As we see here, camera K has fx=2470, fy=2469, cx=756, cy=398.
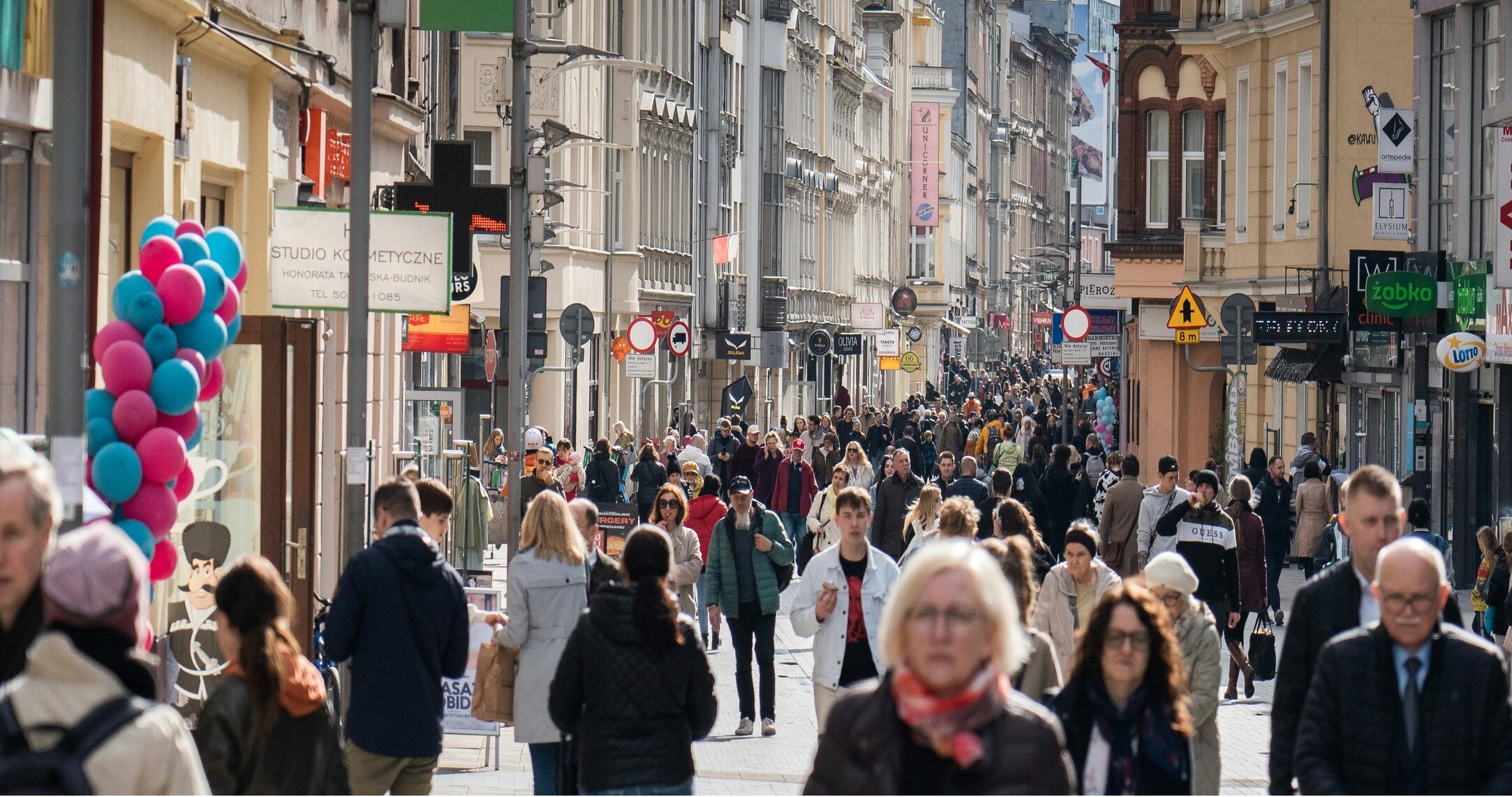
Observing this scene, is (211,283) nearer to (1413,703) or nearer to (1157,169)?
(1413,703)

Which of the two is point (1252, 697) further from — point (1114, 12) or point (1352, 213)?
point (1114, 12)

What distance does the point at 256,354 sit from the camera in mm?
13297

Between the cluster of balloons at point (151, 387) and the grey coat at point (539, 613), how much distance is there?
75.7 inches

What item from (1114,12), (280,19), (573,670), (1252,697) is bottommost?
(1252,697)

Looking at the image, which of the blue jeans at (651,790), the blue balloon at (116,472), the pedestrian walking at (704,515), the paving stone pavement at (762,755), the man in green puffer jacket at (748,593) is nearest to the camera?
the blue jeans at (651,790)

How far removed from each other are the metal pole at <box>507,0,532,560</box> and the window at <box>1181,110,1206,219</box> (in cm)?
2832

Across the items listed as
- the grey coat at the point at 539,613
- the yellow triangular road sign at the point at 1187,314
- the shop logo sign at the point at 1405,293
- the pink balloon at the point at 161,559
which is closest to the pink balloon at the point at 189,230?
the pink balloon at the point at 161,559

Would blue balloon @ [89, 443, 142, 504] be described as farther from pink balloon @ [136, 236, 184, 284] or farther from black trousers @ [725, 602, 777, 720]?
black trousers @ [725, 602, 777, 720]

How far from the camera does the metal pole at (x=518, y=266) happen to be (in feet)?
72.0

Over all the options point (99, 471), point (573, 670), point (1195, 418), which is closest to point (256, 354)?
point (99, 471)

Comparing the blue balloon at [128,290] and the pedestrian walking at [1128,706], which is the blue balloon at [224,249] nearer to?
the blue balloon at [128,290]

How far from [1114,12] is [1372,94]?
14497 cm

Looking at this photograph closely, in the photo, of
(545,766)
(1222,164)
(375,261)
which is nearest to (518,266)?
(375,261)

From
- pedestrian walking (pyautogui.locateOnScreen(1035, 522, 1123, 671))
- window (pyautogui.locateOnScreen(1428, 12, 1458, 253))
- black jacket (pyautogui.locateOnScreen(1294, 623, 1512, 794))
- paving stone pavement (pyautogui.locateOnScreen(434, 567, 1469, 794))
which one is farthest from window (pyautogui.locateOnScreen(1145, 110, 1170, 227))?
black jacket (pyautogui.locateOnScreen(1294, 623, 1512, 794))
